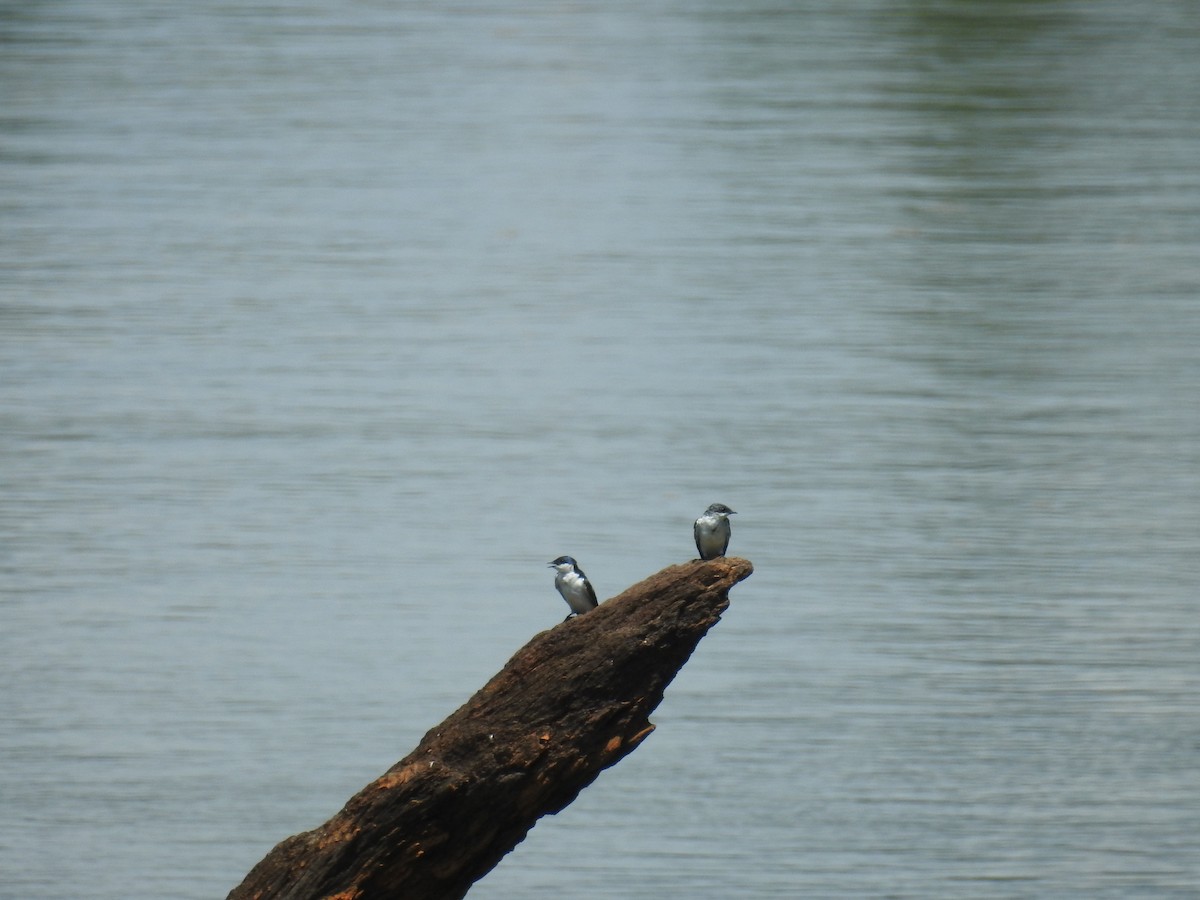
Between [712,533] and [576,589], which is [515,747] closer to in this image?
[576,589]

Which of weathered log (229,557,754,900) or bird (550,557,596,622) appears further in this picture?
bird (550,557,596,622)

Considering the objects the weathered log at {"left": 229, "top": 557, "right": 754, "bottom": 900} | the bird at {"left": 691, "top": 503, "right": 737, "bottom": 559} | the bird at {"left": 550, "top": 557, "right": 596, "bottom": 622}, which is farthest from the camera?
the bird at {"left": 550, "top": 557, "right": 596, "bottom": 622}

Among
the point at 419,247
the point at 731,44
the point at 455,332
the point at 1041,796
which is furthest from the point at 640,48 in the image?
the point at 1041,796

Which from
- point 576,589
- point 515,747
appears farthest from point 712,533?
point 515,747

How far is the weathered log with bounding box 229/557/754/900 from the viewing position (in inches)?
150

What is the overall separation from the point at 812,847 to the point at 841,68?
7.94m

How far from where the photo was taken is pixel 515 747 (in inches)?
152

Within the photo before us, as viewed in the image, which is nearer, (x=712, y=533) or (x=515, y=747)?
(x=515, y=747)

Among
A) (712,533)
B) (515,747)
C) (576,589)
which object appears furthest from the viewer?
(576,589)

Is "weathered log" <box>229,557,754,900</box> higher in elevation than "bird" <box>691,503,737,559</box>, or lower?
lower

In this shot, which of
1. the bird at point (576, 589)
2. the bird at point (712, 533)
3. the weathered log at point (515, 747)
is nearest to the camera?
the weathered log at point (515, 747)

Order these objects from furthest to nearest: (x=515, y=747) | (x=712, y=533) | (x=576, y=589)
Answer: (x=576, y=589) < (x=712, y=533) < (x=515, y=747)

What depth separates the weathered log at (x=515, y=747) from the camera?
3.82 metres

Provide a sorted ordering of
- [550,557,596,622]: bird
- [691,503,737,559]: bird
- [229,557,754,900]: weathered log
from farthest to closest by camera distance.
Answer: [550,557,596,622]: bird < [691,503,737,559]: bird < [229,557,754,900]: weathered log
